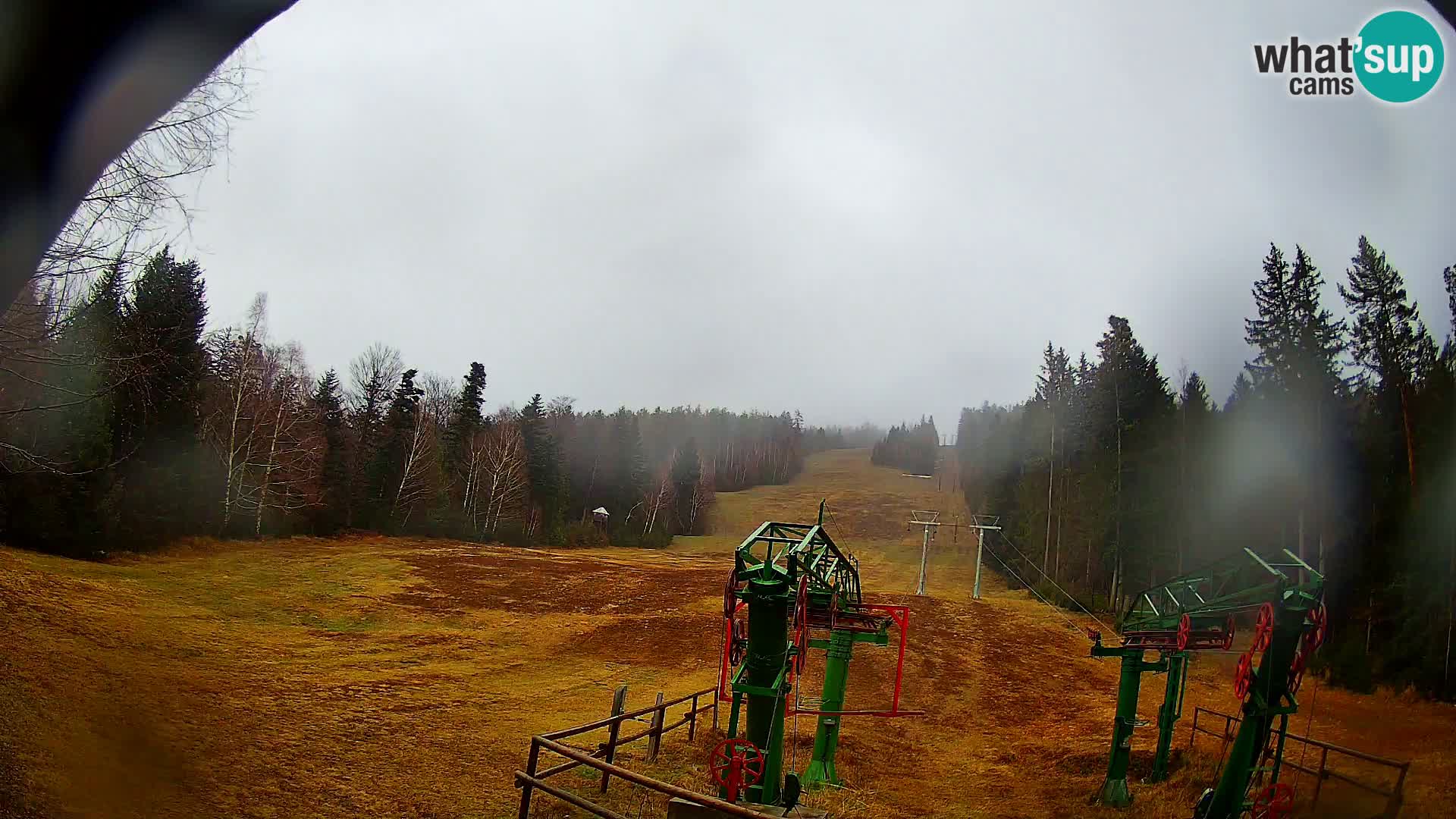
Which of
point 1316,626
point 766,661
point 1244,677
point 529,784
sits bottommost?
point 529,784

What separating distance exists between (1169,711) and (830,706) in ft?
21.7

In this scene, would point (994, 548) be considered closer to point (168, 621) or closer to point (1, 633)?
point (168, 621)

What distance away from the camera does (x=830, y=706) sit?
14.2 m

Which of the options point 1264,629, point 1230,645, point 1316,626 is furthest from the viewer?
point 1230,645

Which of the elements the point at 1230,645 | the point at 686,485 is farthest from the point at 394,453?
the point at 1230,645

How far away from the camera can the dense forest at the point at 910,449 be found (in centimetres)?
3981

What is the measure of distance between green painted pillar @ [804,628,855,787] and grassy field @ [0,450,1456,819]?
2.36 feet

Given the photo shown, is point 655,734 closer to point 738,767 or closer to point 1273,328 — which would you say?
point 738,767

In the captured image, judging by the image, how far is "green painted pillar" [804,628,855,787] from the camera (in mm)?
14172

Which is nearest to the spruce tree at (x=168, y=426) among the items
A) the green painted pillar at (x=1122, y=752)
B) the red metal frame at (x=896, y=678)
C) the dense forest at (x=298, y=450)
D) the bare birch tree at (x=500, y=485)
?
the dense forest at (x=298, y=450)

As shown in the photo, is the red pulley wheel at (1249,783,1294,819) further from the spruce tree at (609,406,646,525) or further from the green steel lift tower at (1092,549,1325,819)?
the spruce tree at (609,406,646,525)

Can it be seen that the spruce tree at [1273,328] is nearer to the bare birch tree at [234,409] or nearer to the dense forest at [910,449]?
the dense forest at [910,449]

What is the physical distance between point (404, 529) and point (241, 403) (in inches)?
516

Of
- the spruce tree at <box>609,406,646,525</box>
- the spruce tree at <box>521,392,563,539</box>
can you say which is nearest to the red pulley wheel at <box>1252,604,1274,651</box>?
the spruce tree at <box>609,406,646,525</box>
